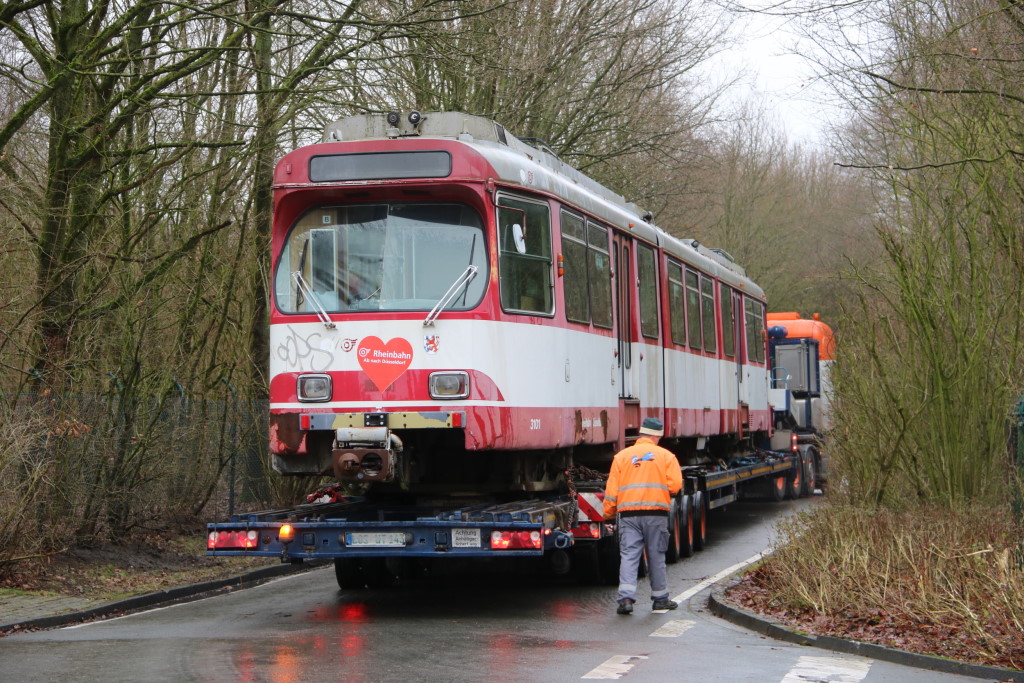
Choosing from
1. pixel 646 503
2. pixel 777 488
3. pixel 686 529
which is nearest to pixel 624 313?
pixel 646 503

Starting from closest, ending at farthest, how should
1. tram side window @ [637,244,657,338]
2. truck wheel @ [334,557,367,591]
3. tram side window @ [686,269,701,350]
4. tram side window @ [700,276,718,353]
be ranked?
truck wheel @ [334,557,367,591], tram side window @ [637,244,657,338], tram side window @ [686,269,701,350], tram side window @ [700,276,718,353]

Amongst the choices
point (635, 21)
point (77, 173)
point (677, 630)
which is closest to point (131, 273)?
point (77, 173)

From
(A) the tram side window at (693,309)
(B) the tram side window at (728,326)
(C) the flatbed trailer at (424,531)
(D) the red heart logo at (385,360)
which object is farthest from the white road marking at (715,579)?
(B) the tram side window at (728,326)

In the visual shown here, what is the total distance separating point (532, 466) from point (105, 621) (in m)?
3.92

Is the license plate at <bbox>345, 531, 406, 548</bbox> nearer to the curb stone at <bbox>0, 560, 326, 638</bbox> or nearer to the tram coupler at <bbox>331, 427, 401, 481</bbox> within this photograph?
the tram coupler at <bbox>331, 427, 401, 481</bbox>

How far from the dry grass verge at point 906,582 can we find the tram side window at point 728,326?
7.16 meters

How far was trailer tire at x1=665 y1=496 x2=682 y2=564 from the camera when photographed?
51.4 feet

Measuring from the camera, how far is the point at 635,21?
24562 millimetres

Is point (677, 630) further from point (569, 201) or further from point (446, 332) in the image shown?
point (569, 201)

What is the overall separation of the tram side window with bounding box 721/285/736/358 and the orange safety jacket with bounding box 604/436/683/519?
27.4ft

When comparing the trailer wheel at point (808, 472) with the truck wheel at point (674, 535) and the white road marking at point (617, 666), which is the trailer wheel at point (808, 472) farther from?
the white road marking at point (617, 666)

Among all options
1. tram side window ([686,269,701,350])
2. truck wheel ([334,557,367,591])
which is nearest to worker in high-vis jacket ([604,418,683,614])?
truck wheel ([334,557,367,591])

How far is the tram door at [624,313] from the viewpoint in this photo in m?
14.1

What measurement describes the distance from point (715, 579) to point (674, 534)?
4.38ft
